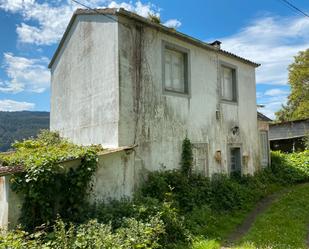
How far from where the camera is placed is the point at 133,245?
5625 mm

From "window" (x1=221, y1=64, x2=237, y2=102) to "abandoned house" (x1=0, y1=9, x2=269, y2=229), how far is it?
5 centimetres

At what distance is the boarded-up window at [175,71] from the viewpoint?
10.6 metres

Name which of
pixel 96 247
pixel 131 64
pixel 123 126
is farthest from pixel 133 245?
pixel 131 64

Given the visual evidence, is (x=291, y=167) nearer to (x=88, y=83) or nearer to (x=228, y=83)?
(x=228, y=83)

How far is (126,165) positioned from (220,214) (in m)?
3.69

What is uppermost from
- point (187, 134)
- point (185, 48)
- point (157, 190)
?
point (185, 48)

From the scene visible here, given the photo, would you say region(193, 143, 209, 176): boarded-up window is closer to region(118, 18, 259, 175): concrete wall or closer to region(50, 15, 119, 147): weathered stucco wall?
region(118, 18, 259, 175): concrete wall

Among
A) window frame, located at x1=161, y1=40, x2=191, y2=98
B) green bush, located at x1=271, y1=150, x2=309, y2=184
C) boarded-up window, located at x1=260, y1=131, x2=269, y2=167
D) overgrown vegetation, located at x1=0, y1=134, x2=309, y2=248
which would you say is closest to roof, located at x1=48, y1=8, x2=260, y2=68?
window frame, located at x1=161, y1=40, x2=191, y2=98

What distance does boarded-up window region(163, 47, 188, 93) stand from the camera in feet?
34.7

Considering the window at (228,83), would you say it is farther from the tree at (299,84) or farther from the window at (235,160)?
the tree at (299,84)

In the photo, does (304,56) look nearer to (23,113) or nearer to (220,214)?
(220,214)

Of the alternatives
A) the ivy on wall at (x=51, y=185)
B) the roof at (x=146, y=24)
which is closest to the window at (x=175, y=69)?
the roof at (x=146, y=24)

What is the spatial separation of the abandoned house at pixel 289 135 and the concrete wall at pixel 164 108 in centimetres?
1022

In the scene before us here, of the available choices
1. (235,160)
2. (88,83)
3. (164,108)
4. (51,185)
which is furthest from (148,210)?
(235,160)
